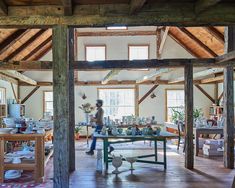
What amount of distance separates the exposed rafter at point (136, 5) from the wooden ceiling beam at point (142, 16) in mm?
113

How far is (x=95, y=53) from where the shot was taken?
1221cm

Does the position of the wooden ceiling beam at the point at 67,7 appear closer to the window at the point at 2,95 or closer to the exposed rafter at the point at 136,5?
the exposed rafter at the point at 136,5

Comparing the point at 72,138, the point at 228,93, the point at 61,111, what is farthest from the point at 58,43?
the point at 228,93

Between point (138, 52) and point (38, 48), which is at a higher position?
point (138, 52)

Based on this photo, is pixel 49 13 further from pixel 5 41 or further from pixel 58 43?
pixel 5 41

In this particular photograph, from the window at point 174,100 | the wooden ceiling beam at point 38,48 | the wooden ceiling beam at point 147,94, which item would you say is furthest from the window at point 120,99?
the wooden ceiling beam at point 38,48

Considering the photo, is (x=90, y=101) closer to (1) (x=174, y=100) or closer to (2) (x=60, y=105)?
(1) (x=174, y=100)

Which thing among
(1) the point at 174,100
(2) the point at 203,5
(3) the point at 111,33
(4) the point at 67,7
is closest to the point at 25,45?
(3) the point at 111,33

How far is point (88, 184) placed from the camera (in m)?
5.10

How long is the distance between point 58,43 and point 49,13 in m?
0.39

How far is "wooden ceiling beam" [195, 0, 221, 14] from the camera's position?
10.3 feet

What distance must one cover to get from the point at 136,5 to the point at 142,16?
1.02ft

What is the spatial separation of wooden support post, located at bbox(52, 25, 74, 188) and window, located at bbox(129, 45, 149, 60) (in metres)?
9.01

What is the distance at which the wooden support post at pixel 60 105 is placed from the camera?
11.2 feet
